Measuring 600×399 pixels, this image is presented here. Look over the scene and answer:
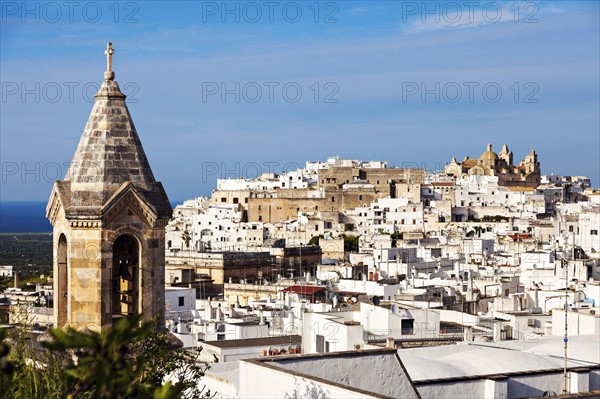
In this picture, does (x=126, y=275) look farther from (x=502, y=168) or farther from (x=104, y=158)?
(x=502, y=168)

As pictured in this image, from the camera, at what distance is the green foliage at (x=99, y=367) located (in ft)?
17.8

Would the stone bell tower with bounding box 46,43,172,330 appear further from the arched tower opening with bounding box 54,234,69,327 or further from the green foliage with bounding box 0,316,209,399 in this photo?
the green foliage with bounding box 0,316,209,399

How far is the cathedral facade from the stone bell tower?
90.1m

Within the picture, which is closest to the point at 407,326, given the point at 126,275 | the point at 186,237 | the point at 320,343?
the point at 320,343

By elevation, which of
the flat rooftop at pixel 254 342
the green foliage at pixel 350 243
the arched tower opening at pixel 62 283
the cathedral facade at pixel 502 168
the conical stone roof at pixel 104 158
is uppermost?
the cathedral facade at pixel 502 168

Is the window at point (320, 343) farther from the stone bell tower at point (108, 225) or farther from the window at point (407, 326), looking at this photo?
the stone bell tower at point (108, 225)

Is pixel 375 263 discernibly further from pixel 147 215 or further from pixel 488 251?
pixel 147 215

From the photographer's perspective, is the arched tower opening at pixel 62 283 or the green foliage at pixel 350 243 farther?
the green foliage at pixel 350 243

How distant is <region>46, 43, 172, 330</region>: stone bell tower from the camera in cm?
1030

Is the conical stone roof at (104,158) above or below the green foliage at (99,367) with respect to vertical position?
above

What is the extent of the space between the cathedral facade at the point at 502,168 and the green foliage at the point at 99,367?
9156cm

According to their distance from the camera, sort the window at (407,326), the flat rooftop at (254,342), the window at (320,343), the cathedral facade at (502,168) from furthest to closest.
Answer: the cathedral facade at (502,168)
the window at (407,326)
the window at (320,343)
the flat rooftop at (254,342)

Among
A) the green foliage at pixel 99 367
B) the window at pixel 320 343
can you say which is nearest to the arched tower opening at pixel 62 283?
the green foliage at pixel 99 367

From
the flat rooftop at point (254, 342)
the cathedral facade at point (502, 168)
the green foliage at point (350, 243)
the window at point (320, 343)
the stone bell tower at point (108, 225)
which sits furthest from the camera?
the cathedral facade at point (502, 168)
